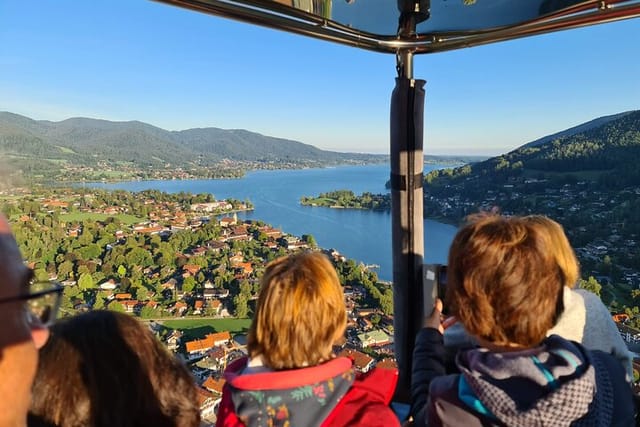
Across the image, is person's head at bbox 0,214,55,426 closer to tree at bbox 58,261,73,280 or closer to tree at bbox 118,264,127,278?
tree at bbox 58,261,73,280

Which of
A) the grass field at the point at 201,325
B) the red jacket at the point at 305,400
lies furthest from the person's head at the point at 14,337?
the grass field at the point at 201,325

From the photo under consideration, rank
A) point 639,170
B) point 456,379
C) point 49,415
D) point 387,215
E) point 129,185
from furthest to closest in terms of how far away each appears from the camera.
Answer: point 129,185
point 639,170
point 387,215
point 456,379
point 49,415

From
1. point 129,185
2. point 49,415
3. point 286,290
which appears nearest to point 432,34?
point 286,290

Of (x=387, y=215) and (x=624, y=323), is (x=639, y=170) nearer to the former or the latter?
(x=624, y=323)

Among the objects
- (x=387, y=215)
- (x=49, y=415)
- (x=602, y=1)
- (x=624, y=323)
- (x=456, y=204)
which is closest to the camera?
(x=49, y=415)

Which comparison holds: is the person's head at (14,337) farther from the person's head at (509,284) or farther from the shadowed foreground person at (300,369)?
the person's head at (509,284)

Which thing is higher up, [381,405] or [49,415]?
[49,415]

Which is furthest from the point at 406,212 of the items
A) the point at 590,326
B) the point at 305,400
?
the point at 305,400
